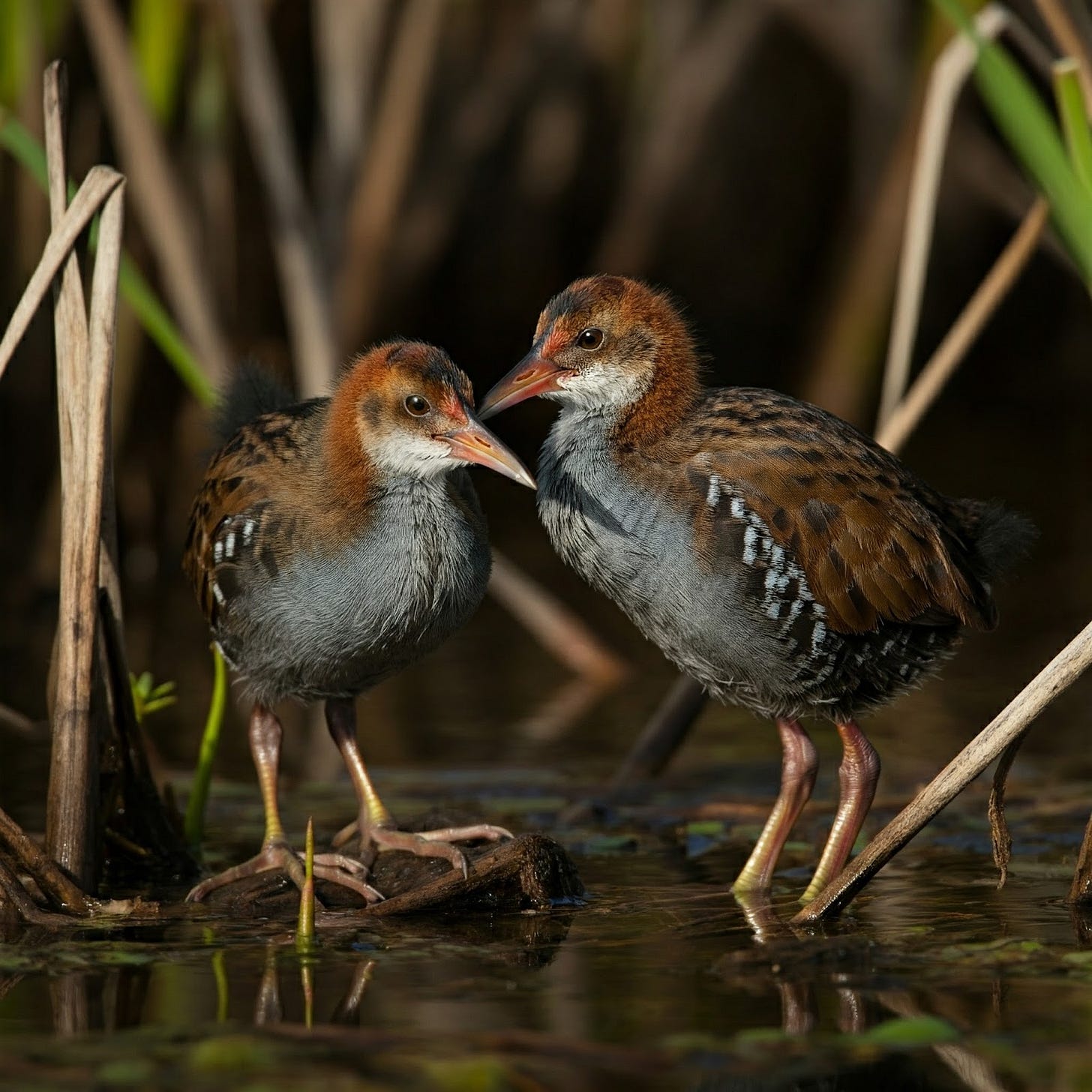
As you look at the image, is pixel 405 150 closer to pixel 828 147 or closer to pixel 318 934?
pixel 828 147

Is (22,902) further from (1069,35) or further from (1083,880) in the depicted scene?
(1069,35)

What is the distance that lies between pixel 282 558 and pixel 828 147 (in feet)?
34.0

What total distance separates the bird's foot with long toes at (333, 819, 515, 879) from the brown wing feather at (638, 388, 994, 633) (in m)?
1.12

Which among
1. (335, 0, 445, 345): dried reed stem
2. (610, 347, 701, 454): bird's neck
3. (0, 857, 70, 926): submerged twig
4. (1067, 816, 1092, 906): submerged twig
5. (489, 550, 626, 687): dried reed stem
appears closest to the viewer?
(0, 857, 70, 926): submerged twig

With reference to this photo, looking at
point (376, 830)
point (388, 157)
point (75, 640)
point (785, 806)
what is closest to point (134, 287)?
point (75, 640)

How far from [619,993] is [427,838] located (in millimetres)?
1410

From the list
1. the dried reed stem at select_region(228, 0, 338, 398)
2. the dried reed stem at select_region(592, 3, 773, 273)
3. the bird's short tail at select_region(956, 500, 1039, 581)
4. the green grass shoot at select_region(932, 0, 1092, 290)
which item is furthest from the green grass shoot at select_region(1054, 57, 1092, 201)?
the dried reed stem at select_region(592, 3, 773, 273)

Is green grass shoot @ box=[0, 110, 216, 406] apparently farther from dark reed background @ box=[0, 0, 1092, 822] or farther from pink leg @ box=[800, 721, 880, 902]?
pink leg @ box=[800, 721, 880, 902]

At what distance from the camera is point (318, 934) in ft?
17.0

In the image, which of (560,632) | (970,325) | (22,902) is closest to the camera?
(22,902)

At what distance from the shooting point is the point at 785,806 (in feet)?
19.7

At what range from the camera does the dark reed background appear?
29.1ft

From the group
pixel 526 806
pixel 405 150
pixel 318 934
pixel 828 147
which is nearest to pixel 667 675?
→ pixel 526 806

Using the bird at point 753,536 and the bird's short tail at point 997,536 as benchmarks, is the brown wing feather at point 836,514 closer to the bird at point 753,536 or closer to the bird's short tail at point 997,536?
the bird at point 753,536
